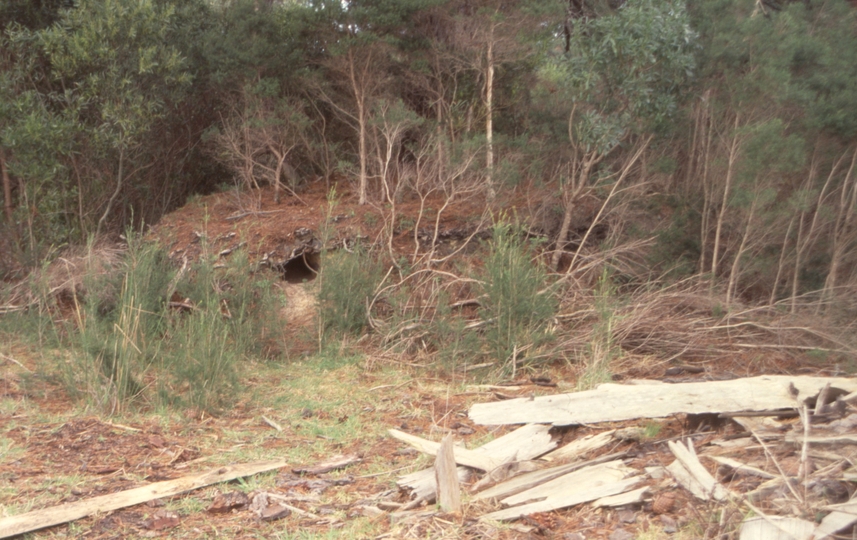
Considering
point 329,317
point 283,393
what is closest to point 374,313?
point 329,317

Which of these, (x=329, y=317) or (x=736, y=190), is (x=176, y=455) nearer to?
(x=329, y=317)

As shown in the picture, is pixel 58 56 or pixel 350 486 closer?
pixel 350 486

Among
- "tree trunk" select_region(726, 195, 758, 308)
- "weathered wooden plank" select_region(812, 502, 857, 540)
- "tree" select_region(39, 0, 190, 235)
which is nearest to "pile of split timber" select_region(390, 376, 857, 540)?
"weathered wooden plank" select_region(812, 502, 857, 540)

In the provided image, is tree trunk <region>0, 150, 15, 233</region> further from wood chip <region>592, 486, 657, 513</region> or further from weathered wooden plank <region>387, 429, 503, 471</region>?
wood chip <region>592, 486, 657, 513</region>

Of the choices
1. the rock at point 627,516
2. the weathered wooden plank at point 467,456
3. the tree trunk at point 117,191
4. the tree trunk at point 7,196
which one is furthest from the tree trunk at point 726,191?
the tree trunk at point 7,196

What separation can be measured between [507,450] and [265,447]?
6.46ft

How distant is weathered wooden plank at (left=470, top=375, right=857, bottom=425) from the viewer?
557 centimetres

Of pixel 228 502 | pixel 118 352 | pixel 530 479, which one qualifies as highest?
pixel 118 352

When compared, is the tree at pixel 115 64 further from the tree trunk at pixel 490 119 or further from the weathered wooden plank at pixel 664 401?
the weathered wooden plank at pixel 664 401

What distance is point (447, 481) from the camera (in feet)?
15.0

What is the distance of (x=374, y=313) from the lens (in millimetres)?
10086

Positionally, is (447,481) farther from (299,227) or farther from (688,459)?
(299,227)

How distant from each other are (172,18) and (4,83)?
279cm

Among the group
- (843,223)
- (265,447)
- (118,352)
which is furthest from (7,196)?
(843,223)
